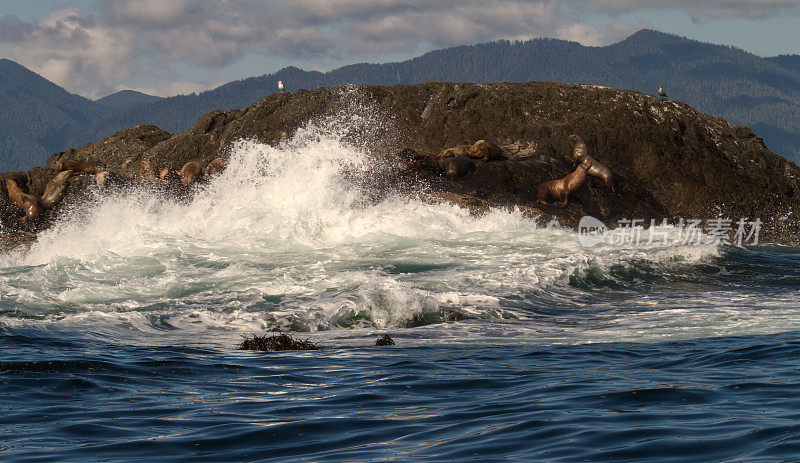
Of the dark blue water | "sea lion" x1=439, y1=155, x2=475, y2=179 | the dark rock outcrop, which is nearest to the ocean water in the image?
the dark blue water

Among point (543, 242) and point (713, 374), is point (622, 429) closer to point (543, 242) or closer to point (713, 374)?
point (713, 374)

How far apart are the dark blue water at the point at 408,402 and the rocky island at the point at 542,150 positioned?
41.5ft

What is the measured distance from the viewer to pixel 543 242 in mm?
18812

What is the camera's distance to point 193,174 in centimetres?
2388

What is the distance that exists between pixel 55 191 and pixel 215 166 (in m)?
4.78

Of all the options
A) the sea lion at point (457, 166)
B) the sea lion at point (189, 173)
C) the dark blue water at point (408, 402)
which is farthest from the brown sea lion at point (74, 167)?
the dark blue water at point (408, 402)

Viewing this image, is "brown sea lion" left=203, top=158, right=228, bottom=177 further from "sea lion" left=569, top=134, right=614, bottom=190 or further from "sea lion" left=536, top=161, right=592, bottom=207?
"sea lion" left=569, top=134, right=614, bottom=190

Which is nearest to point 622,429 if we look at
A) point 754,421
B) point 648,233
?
point 754,421

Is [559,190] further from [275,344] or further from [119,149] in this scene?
[119,149]

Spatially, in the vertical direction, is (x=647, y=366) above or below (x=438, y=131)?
below

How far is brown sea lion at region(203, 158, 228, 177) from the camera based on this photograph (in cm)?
2352

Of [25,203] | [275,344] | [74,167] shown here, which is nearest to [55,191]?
[25,203]

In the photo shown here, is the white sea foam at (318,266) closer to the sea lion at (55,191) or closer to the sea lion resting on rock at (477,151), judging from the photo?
the sea lion at (55,191)

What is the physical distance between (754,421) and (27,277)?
1252 centimetres
